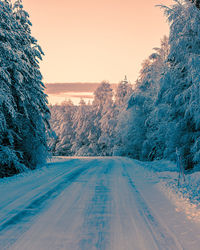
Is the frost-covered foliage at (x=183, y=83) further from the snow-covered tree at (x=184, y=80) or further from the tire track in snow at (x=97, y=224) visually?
the tire track in snow at (x=97, y=224)

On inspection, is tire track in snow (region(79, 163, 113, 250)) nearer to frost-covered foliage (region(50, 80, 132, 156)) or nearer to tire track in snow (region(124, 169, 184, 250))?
tire track in snow (region(124, 169, 184, 250))

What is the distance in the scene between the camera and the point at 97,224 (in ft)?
17.3

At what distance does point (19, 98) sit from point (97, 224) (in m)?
11.2

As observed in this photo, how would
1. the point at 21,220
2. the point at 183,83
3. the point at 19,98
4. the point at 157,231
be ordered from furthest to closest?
the point at 183,83, the point at 19,98, the point at 21,220, the point at 157,231

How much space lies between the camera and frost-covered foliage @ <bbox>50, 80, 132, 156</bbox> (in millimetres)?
55972

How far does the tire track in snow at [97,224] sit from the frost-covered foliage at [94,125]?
1782 inches

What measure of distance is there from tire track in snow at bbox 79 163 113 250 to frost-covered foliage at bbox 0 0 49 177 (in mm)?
6433

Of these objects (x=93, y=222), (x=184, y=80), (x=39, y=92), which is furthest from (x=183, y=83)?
(x=93, y=222)

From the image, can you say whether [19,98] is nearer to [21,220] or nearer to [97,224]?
[21,220]

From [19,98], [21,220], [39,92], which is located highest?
[39,92]

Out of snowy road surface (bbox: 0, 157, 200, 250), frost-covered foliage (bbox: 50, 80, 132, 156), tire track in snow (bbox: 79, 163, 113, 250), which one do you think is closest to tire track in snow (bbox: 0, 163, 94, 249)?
snowy road surface (bbox: 0, 157, 200, 250)

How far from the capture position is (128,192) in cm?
884

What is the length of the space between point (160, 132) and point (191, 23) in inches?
480

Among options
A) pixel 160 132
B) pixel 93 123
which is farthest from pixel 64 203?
pixel 93 123
